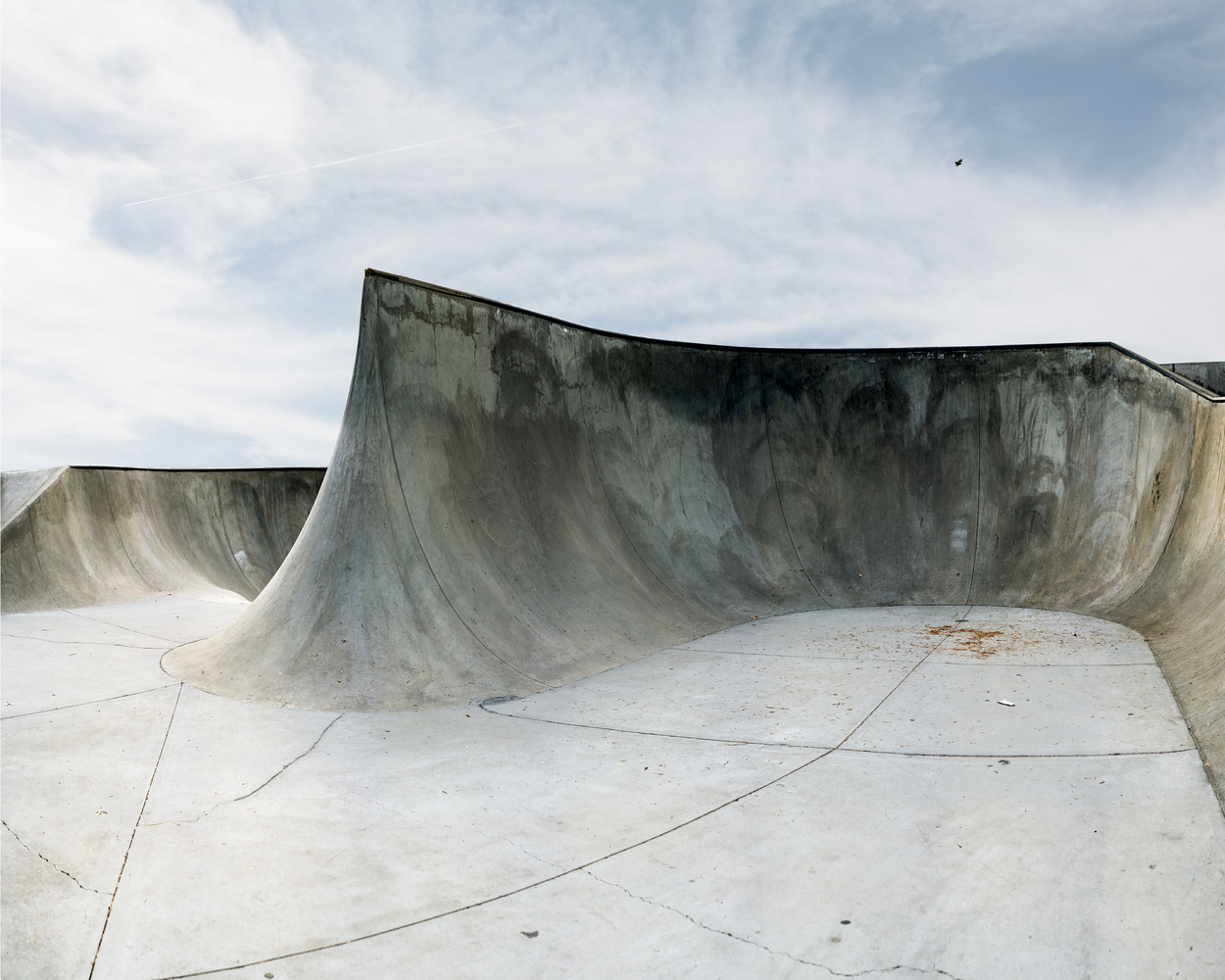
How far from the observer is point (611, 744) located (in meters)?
4.99

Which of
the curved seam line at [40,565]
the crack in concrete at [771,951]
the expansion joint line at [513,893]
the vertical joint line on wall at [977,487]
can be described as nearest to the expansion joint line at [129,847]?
the expansion joint line at [513,893]

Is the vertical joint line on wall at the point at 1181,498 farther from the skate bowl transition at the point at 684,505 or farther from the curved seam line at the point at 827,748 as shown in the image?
the curved seam line at the point at 827,748

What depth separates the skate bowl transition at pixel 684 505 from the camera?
6.68 meters

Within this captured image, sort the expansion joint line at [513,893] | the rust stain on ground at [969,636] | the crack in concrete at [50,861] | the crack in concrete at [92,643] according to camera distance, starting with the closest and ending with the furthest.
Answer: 1. the expansion joint line at [513,893]
2. the crack in concrete at [50,861]
3. the rust stain on ground at [969,636]
4. the crack in concrete at [92,643]

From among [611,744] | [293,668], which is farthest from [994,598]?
[293,668]

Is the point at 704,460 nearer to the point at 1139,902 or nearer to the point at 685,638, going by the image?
the point at 685,638

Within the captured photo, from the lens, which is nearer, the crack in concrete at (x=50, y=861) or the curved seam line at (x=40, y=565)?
the crack in concrete at (x=50, y=861)

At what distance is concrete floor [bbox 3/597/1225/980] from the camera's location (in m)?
2.72

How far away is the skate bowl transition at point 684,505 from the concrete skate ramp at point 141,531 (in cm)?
720

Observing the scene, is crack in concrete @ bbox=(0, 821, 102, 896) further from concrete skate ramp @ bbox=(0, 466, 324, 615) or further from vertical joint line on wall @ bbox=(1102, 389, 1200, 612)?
concrete skate ramp @ bbox=(0, 466, 324, 615)

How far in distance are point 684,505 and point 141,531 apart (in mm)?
11668

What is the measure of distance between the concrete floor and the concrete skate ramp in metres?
8.29

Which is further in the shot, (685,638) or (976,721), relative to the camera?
(685,638)

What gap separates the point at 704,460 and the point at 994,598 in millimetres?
4140
